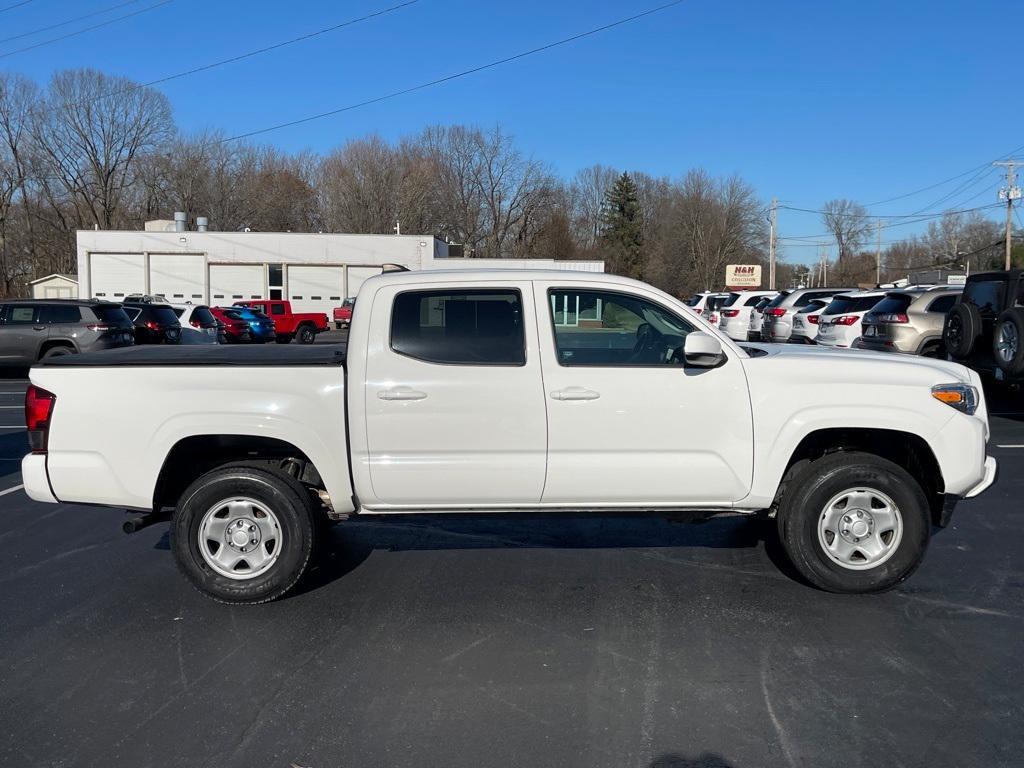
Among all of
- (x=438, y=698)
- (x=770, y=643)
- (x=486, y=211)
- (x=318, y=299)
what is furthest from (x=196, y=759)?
(x=486, y=211)

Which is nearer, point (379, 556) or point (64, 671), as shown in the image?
point (64, 671)

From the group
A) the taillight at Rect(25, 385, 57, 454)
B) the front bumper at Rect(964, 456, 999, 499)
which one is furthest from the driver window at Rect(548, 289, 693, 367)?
the taillight at Rect(25, 385, 57, 454)

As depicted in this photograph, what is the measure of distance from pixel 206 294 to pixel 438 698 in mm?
45381

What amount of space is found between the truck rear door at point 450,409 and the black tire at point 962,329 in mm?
9233

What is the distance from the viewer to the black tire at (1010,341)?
10555mm

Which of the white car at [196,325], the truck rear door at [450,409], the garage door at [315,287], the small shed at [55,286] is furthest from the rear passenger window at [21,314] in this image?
the small shed at [55,286]

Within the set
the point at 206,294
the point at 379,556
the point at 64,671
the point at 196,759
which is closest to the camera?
the point at 196,759

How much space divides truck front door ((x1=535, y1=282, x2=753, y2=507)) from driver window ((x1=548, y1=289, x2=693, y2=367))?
0.07 feet

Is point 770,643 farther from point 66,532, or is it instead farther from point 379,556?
point 66,532

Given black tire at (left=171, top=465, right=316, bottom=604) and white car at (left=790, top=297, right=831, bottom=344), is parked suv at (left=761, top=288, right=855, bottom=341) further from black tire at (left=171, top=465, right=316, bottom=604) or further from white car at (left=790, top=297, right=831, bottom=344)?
black tire at (left=171, top=465, right=316, bottom=604)

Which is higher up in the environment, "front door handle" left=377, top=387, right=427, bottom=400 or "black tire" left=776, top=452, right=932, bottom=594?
"front door handle" left=377, top=387, right=427, bottom=400

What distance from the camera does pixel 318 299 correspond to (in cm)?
4647

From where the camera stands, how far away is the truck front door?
4.82 m

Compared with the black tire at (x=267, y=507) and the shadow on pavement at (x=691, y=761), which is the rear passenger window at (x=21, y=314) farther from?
the shadow on pavement at (x=691, y=761)
